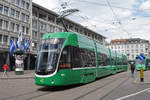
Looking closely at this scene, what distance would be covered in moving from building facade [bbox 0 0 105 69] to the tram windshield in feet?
78.3

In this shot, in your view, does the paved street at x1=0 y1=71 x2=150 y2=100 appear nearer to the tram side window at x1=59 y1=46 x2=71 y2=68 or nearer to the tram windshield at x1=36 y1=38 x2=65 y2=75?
the tram windshield at x1=36 y1=38 x2=65 y2=75

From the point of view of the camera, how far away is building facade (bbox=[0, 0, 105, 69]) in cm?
3656

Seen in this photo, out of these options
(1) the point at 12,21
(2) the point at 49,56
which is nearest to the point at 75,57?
(2) the point at 49,56

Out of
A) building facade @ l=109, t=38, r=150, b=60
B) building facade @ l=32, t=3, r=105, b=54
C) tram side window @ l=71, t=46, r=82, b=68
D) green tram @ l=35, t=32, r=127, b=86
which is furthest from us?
building facade @ l=109, t=38, r=150, b=60

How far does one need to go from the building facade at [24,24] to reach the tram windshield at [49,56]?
23853 millimetres

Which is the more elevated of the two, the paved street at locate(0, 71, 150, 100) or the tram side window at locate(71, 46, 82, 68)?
the tram side window at locate(71, 46, 82, 68)

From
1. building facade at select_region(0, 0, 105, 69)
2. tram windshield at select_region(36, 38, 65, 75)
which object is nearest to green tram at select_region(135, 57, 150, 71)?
building facade at select_region(0, 0, 105, 69)

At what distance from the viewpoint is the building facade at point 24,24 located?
36562mm

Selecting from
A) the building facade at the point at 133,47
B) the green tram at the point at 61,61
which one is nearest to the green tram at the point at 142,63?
the green tram at the point at 61,61

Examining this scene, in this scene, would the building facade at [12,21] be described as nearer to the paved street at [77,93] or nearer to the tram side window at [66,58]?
the paved street at [77,93]

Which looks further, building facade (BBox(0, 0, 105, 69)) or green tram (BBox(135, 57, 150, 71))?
building facade (BBox(0, 0, 105, 69))

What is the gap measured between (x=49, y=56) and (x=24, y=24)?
113 ft

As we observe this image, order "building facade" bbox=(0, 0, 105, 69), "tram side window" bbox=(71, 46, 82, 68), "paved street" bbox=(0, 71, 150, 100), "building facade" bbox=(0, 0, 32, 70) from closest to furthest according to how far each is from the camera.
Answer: "paved street" bbox=(0, 71, 150, 100) < "tram side window" bbox=(71, 46, 82, 68) < "building facade" bbox=(0, 0, 32, 70) < "building facade" bbox=(0, 0, 105, 69)

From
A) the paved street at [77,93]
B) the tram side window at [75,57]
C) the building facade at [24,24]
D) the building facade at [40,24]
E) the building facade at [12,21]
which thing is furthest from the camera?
the building facade at [40,24]
